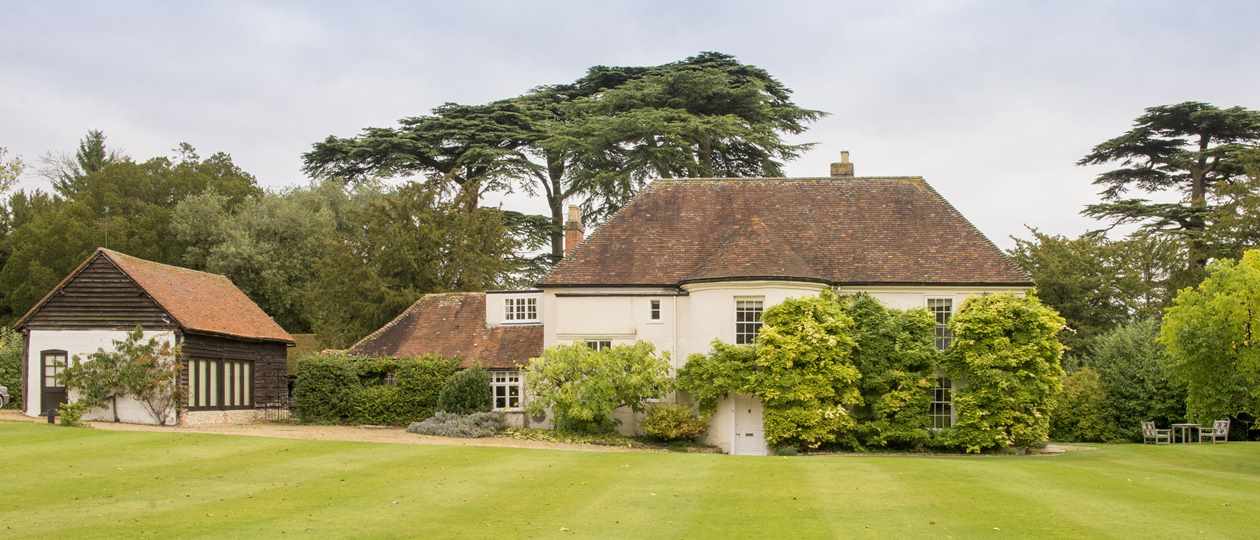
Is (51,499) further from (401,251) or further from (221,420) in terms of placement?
(401,251)

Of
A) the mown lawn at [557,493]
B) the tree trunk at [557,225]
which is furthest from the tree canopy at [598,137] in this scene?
the mown lawn at [557,493]

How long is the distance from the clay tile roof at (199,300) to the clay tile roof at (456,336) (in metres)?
3.91

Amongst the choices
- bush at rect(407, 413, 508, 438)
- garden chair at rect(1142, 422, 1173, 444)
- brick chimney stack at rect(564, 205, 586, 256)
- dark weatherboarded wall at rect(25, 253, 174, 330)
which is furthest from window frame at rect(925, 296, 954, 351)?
dark weatherboarded wall at rect(25, 253, 174, 330)

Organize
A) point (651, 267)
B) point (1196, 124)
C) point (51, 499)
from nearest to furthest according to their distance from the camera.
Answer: point (51, 499)
point (651, 267)
point (1196, 124)

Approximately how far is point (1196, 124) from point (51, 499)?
4738 centimetres

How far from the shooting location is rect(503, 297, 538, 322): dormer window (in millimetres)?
40750

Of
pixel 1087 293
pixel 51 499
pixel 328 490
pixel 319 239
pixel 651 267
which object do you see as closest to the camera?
pixel 51 499

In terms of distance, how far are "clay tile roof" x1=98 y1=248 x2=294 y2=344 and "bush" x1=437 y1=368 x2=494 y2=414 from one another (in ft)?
23.9

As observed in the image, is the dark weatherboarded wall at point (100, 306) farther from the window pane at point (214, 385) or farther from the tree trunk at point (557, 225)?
the tree trunk at point (557, 225)

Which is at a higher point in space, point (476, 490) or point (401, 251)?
point (401, 251)

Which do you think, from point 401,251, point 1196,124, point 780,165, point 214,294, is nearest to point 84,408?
point 214,294

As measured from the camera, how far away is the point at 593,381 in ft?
113

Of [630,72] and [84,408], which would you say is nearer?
[84,408]

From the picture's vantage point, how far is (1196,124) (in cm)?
5209
